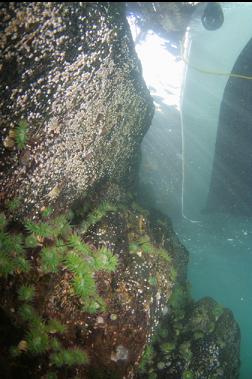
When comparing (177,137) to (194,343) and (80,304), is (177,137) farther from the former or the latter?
(80,304)

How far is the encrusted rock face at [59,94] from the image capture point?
3.00 m

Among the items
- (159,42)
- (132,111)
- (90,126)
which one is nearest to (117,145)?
(132,111)

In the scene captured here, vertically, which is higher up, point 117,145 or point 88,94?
point 88,94

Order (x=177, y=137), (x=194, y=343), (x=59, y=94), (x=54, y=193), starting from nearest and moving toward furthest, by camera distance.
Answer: (x=59, y=94)
(x=54, y=193)
(x=194, y=343)
(x=177, y=137)

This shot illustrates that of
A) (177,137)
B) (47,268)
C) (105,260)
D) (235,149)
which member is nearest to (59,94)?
(47,268)

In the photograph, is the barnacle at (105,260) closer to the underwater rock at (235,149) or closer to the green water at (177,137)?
the underwater rock at (235,149)

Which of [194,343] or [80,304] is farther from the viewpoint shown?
[194,343]

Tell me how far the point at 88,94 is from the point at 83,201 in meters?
1.85

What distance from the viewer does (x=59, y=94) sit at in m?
3.56

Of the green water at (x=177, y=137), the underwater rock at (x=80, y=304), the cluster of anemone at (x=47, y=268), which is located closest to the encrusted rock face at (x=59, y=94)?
the cluster of anemone at (x=47, y=268)

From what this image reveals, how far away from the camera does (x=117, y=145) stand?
18.3 ft

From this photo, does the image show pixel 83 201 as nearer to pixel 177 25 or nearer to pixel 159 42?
pixel 177 25

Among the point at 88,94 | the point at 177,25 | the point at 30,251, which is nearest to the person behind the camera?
the point at 30,251

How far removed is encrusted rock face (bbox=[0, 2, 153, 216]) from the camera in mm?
3004
